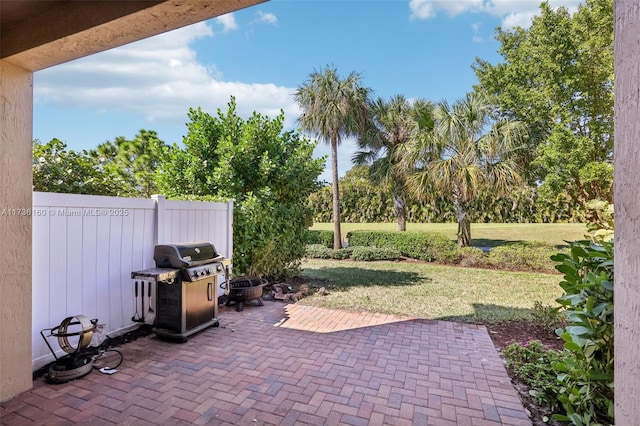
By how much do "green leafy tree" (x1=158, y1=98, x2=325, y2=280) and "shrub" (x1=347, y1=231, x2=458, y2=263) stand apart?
5514mm

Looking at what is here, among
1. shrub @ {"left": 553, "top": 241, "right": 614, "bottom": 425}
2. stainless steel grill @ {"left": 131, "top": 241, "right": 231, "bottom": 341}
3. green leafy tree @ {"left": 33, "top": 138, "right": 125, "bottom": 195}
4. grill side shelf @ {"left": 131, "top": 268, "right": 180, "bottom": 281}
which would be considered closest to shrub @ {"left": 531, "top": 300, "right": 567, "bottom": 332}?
shrub @ {"left": 553, "top": 241, "right": 614, "bottom": 425}

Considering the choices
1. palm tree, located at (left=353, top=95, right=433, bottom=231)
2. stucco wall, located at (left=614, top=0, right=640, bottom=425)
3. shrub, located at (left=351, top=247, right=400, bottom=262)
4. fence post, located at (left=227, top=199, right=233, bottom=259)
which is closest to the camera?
stucco wall, located at (left=614, top=0, right=640, bottom=425)

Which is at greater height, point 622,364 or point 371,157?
point 371,157

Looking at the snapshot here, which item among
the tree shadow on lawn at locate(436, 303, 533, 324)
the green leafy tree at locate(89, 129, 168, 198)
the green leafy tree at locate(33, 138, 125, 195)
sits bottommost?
the tree shadow on lawn at locate(436, 303, 533, 324)

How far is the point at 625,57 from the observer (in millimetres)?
1300

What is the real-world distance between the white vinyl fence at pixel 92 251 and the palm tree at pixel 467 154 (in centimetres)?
831

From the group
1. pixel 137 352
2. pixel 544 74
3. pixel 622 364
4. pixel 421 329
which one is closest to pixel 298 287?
pixel 421 329

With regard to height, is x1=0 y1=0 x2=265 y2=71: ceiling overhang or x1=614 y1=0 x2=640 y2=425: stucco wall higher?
x1=0 y1=0 x2=265 y2=71: ceiling overhang

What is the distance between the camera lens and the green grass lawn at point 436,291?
5.29 m

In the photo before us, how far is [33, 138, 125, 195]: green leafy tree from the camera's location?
441 cm

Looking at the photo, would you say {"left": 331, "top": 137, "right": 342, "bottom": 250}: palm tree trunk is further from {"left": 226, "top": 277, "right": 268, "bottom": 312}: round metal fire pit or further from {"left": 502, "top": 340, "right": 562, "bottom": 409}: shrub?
{"left": 502, "top": 340, "right": 562, "bottom": 409}: shrub

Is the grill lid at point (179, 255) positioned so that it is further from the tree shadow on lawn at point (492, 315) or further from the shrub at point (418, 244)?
the shrub at point (418, 244)

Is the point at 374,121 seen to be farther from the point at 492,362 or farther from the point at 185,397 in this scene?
the point at 185,397

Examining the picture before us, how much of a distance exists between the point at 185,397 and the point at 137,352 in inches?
50.6
